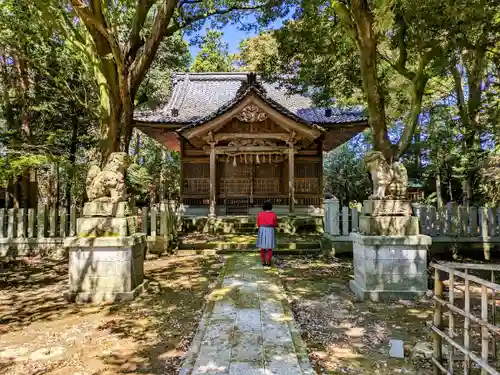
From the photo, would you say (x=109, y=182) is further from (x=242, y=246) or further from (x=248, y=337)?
(x=242, y=246)

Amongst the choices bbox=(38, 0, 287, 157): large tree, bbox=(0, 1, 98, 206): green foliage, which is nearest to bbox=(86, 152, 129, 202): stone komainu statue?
bbox=(38, 0, 287, 157): large tree

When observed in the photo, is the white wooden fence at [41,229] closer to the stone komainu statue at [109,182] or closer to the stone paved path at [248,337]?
the stone komainu statue at [109,182]

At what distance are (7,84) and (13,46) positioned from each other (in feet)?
7.67

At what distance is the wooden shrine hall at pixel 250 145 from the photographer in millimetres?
13914

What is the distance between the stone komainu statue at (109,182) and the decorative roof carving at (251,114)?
8.66 m

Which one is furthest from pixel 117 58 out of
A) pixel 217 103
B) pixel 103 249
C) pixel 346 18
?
pixel 217 103

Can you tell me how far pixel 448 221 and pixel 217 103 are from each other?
12.5 m

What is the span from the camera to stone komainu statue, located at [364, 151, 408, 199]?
6.04 m

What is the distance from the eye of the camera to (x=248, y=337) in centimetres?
406

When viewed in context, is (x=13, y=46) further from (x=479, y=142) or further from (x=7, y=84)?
(x=479, y=142)

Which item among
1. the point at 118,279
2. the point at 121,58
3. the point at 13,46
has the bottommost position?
the point at 118,279

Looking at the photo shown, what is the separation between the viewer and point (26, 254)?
9.72 metres

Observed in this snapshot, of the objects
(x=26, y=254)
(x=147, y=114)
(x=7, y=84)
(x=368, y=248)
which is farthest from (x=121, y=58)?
(x=147, y=114)

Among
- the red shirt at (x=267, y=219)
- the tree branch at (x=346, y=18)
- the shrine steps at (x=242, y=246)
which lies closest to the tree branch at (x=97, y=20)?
the tree branch at (x=346, y=18)
